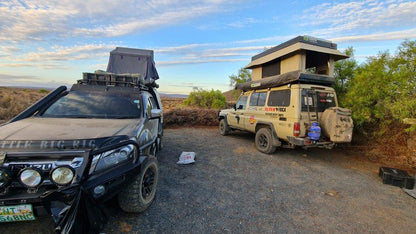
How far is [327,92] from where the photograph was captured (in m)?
5.16

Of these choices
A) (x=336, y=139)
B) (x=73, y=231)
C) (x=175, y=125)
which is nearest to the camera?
(x=73, y=231)

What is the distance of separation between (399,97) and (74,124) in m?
6.76

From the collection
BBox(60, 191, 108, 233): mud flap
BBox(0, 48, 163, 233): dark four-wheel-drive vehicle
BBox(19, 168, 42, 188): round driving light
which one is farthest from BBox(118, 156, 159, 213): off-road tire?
BBox(19, 168, 42, 188): round driving light

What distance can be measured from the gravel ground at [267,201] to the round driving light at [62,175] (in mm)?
962

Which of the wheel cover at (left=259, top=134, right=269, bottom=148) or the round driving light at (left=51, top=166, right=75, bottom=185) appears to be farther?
the wheel cover at (left=259, top=134, right=269, bottom=148)

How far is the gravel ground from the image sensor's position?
8.07 feet

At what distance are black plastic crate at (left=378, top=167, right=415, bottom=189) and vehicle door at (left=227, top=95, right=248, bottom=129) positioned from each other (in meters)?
4.04

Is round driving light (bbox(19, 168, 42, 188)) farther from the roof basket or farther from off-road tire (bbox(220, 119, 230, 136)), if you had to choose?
off-road tire (bbox(220, 119, 230, 136))

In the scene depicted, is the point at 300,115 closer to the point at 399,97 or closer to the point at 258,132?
the point at 258,132

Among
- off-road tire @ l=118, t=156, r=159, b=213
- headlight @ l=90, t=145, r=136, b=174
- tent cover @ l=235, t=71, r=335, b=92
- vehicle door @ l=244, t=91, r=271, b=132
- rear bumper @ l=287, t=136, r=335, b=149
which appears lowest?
off-road tire @ l=118, t=156, r=159, b=213

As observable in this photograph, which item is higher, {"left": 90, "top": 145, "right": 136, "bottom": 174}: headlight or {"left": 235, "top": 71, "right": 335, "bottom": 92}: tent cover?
{"left": 235, "top": 71, "right": 335, "bottom": 92}: tent cover

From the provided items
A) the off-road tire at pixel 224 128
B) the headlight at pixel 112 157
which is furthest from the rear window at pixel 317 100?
the headlight at pixel 112 157

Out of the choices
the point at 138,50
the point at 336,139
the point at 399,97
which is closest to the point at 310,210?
the point at 336,139

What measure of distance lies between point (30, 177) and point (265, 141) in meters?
5.42
